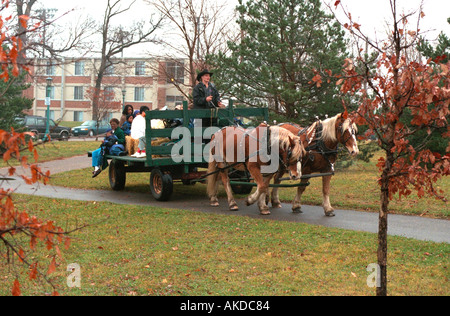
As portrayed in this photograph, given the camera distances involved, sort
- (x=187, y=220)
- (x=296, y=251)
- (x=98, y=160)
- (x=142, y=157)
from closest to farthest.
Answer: (x=296, y=251), (x=187, y=220), (x=142, y=157), (x=98, y=160)

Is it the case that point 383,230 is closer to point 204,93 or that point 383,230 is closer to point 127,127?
point 204,93

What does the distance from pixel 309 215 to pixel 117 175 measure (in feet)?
19.5

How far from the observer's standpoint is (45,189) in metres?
14.8

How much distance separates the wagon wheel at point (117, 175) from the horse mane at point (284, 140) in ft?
17.7

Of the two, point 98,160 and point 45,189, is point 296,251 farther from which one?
point 45,189

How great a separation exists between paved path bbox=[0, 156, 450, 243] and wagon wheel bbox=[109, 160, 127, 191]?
23cm

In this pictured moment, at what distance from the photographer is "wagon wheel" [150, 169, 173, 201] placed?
12273mm

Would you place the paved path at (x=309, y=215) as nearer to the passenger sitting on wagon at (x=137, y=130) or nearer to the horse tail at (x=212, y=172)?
the horse tail at (x=212, y=172)

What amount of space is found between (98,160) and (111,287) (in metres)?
8.47

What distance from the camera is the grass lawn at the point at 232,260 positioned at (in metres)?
5.98

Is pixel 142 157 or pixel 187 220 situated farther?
pixel 142 157

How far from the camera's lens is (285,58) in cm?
1725

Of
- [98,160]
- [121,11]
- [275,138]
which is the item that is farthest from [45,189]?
[121,11]

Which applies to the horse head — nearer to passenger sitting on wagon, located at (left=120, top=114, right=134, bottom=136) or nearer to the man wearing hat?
the man wearing hat
